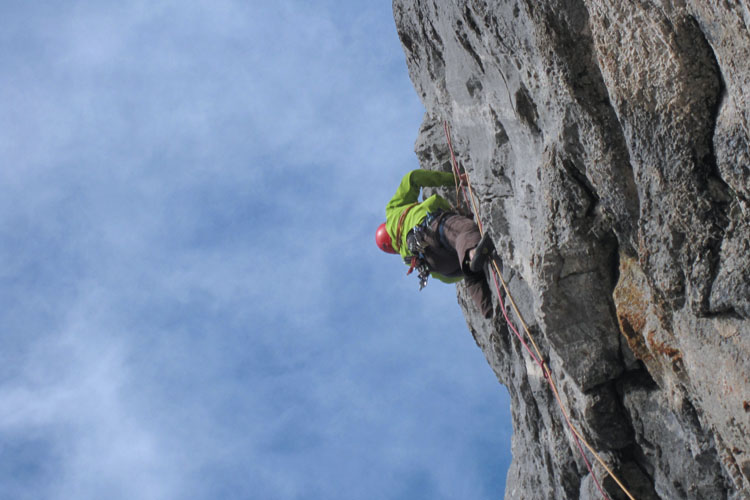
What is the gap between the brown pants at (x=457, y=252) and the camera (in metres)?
6.14

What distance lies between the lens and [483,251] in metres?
5.73

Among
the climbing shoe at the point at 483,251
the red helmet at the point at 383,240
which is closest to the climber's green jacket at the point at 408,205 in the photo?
the red helmet at the point at 383,240

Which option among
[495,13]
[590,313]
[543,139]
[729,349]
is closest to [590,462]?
[590,313]

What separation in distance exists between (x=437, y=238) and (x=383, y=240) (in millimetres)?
1315

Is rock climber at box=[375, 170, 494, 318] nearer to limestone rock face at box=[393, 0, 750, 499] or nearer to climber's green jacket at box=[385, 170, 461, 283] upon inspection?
climber's green jacket at box=[385, 170, 461, 283]

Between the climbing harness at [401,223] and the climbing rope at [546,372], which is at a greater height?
the climbing harness at [401,223]

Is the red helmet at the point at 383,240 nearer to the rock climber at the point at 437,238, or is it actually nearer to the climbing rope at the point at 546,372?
the rock climber at the point at 437,238

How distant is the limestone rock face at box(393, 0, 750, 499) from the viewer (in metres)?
2.92

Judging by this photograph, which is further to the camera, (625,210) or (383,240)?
(383,240)

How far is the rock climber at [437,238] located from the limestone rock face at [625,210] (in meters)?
0.71

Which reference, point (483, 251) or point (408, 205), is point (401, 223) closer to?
point (408, 205)

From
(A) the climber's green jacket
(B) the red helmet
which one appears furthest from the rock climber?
(B) the red helmet

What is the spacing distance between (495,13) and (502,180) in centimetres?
137

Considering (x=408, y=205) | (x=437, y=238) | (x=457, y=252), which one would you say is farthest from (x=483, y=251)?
(x=408, y=205)
